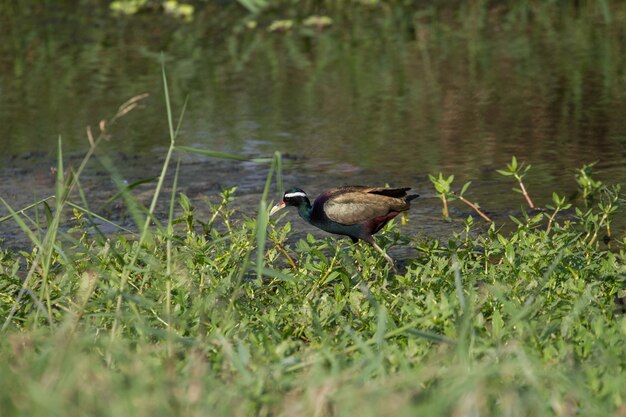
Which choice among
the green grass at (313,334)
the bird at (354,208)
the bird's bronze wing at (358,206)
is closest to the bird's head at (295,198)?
the bird at (354,208)

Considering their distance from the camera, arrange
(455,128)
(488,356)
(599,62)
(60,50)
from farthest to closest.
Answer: (60,50)
(599,62)
(455,128)
(488,356)

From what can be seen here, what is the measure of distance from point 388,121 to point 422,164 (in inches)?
57.3

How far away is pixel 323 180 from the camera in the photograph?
7.89 meters

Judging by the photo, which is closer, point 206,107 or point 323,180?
point 323,180

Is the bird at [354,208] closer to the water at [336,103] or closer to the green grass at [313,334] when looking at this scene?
the green grass at [313,334]

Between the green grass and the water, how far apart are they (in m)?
1.52

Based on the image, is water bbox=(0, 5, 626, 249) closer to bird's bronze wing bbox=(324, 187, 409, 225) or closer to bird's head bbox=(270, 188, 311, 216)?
bird's bronze wing bbox=(324, 187, 409, 225)

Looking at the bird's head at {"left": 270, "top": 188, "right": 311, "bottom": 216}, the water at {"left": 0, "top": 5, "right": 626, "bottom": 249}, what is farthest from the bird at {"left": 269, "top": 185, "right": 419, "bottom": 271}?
the water at {"left": 0, "top": 5, "right": 626, "bottom": 249}

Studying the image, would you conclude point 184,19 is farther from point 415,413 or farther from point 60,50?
point 415,413

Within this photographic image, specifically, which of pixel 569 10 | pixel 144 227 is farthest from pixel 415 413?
pixel 569 10

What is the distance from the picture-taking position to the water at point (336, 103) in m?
7.99

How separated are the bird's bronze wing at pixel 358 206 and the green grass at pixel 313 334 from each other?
10.9 inches

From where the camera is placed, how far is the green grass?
2.95 meters

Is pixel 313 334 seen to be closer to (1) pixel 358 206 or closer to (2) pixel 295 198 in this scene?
(1) pixel 358 206
